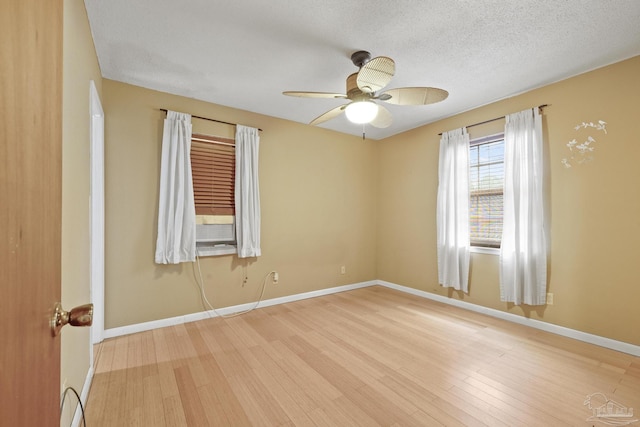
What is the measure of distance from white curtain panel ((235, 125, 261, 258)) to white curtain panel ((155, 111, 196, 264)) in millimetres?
550

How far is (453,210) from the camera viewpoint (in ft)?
12.2

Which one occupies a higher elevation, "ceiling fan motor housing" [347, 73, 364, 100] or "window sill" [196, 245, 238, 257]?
"ceiling fan motor housing" [347, 73, 364, 100]

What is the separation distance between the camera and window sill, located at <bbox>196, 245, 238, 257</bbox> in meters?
3.28

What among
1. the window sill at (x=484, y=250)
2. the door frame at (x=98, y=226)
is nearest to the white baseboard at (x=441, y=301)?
the door frame at (x=98, y=226)

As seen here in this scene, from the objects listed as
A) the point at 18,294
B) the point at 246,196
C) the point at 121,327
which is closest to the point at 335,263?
the point at 246,196

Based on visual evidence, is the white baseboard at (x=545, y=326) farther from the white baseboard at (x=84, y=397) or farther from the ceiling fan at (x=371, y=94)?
the white baseboard at (x=84, y=397)

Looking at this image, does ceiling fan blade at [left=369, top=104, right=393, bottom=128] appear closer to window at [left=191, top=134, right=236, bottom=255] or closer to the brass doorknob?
window at [left=191, top=134, right=236, bottom=255]

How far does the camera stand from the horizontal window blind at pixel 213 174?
3.29 metres

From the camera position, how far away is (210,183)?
3375 mm

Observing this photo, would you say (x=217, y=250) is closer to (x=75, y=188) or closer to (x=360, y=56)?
(x=75, y=188)

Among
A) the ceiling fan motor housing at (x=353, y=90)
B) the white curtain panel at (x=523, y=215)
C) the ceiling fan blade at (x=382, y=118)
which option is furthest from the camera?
the white curtain panel at (x=523, y=215)

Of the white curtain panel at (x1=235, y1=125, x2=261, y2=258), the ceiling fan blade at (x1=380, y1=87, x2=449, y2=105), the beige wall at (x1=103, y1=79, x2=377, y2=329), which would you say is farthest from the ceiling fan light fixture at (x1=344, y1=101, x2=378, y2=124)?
the beige wall at (x1=103, y1=79, x2=377, y2=329)

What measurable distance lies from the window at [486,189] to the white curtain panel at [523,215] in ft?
0.72

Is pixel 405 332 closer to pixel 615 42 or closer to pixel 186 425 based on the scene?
pixel 186 425
